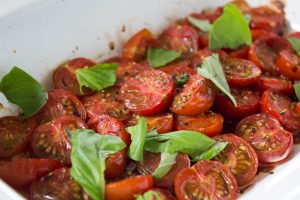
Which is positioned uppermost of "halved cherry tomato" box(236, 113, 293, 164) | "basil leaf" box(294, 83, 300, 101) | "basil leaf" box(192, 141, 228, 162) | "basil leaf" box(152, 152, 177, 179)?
"basil leaf" box(152, 152, 177, 179)

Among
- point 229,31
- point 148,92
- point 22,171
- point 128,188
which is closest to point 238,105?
point 148,92

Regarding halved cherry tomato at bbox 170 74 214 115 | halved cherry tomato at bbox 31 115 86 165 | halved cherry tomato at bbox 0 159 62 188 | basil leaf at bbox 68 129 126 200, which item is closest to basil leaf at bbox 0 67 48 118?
halved cherry tomato at bbox 31 115 86 165

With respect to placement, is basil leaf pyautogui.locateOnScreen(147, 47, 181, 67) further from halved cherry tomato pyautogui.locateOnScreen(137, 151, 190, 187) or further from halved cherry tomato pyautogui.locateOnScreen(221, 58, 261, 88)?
halved cherry tomato pyautogui.locateOnScreen(137, 151, 190, 187)

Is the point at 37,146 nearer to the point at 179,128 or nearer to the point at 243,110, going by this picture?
the point at 179,128

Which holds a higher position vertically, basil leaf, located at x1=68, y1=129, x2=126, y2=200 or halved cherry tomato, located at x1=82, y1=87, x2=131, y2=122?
basil leaf, located at x1=68, y1=129, x2=126, y2=200

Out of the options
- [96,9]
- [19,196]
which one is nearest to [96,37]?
[96,9]

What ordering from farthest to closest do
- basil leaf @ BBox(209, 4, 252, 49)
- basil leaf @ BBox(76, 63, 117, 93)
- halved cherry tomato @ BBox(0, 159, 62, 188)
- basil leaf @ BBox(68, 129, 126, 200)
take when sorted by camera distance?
1. basil leaf @ BBox(209, 4, 252, 49)
2. basil leaf @ BBox(76, 63, 117, 93)
3. halved cherry tomato @ BBox(0, 159, 62, 188)
4. basil leaf @ BBox(68, 129, 126, 200)
